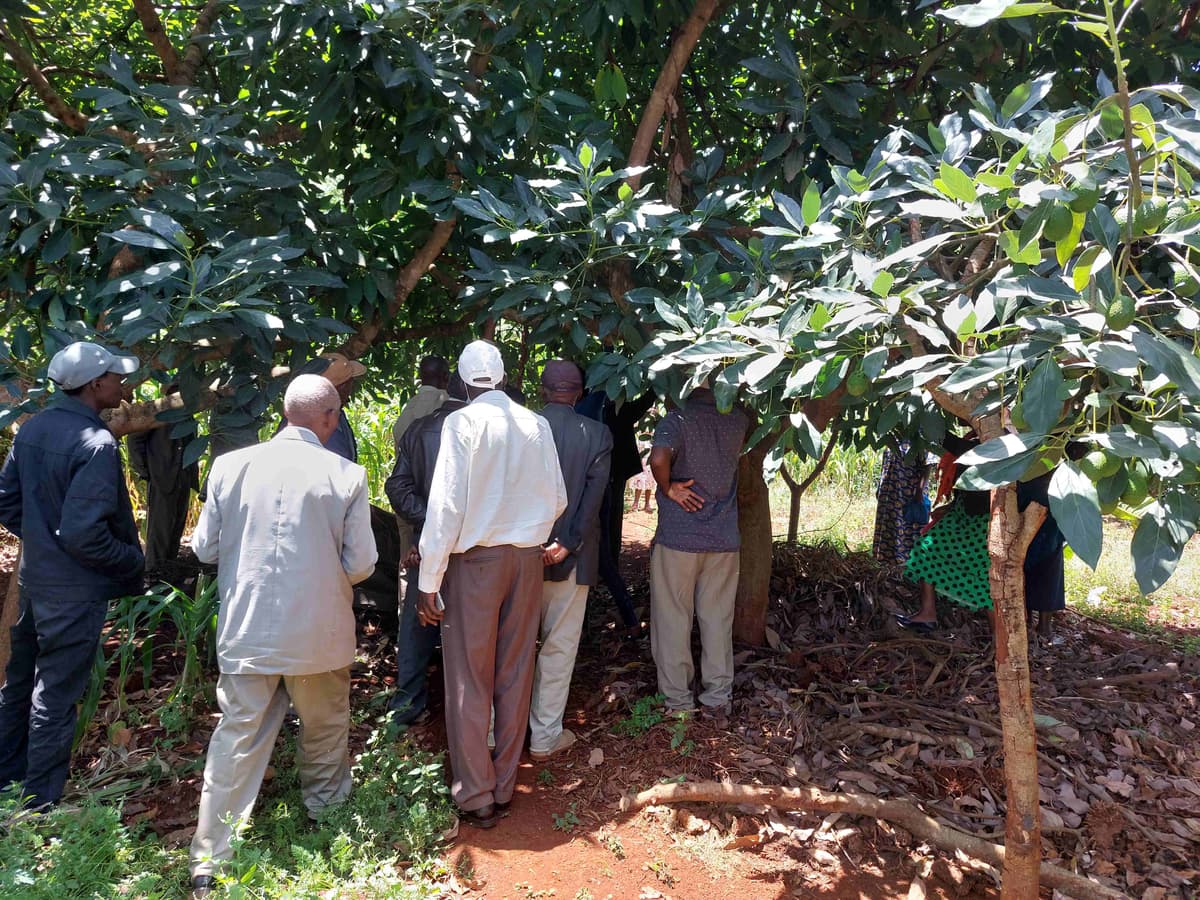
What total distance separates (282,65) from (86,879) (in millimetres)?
3480

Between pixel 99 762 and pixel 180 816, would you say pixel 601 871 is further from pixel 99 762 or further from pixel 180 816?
pixel 99 762

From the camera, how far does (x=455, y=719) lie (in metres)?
3.70

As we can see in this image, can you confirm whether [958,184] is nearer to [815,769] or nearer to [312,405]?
[312,405]

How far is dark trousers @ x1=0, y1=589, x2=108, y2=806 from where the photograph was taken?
3512 mm

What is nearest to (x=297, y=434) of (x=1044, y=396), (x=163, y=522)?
(x=1044, y=396)

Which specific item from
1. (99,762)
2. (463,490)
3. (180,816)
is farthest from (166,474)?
(463,490)

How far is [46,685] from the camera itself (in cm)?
352

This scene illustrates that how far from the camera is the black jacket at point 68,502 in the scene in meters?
3.43

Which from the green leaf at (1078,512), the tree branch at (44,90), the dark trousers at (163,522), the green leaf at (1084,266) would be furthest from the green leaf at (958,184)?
the dark trousers at (163,522)

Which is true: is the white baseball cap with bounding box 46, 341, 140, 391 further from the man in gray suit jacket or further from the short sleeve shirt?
the short sleeve shirt

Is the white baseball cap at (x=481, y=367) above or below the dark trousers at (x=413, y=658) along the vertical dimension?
above

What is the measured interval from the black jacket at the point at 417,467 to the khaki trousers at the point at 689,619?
1189 millimetres

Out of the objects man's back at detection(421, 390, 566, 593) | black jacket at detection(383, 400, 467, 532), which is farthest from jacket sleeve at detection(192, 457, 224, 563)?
black jacket at detection(383, 400, 467, 532)

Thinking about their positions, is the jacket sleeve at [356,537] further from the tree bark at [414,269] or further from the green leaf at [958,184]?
the green leaf at [958,184]
